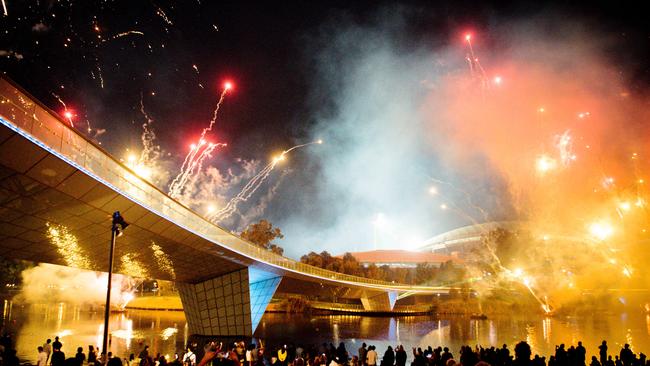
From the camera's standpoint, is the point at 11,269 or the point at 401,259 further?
the point at 401,259

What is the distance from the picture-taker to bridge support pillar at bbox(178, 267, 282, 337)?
3681cm

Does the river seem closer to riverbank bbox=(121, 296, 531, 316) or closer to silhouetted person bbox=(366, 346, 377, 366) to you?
silhouetted person bbox=(366, 346, 377, 366)

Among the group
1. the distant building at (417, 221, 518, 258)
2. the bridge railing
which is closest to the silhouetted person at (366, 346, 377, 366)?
the bridge railing

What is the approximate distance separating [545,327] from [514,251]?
33.6m

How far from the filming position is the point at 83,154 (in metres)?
14.7

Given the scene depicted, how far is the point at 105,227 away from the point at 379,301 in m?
69.3

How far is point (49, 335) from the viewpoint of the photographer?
117 feet

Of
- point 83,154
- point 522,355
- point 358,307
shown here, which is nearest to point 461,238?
point 358,307

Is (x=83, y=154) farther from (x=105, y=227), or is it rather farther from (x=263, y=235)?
(x=263, y=235)

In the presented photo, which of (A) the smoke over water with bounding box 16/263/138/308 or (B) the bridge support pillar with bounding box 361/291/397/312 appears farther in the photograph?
(B) the bridge support pillar with bounding box 361/291/397/312

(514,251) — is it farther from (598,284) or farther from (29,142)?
(29,142)

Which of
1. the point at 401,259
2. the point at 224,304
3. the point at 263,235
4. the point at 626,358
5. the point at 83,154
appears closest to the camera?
the point at 83,154

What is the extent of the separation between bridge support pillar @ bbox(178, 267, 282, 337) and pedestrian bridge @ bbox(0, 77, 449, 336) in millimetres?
88

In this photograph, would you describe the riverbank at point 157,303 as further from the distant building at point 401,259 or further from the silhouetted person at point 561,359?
the silhouetted person at point 561,359
